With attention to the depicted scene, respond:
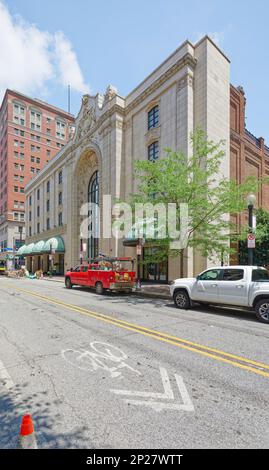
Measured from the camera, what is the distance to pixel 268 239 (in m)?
20.5

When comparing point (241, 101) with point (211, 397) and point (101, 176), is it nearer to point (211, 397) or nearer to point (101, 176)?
point (101, 176)

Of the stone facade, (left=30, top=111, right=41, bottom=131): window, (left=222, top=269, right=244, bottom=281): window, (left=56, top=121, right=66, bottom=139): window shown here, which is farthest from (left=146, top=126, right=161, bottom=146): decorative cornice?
(left=56, top=121, right=66, bottom=139): window

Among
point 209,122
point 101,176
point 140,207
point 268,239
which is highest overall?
point 209,122

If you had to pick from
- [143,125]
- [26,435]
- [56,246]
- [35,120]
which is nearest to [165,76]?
[143,125]

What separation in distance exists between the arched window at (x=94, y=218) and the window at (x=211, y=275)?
21607 mm

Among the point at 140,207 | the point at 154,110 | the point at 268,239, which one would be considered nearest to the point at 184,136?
the point at 154,110

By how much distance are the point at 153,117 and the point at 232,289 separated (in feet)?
64.8

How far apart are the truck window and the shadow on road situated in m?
7.21

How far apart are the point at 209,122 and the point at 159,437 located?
20.7 metres

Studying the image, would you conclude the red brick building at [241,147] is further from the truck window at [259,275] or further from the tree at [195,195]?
the truck window at [259,275]

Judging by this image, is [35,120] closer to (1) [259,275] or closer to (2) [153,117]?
(2) [153,117]

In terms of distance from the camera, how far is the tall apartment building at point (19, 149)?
211 feet

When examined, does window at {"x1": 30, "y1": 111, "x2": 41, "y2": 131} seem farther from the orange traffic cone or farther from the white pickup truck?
the orange traffic cone

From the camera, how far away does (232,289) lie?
8758 mm
